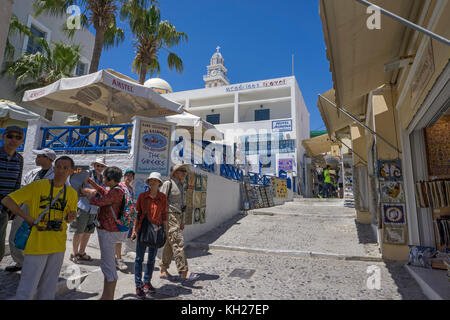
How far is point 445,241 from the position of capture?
14.6ft

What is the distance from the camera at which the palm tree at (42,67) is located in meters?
12.3

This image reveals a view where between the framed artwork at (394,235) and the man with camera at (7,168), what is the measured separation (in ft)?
20.3

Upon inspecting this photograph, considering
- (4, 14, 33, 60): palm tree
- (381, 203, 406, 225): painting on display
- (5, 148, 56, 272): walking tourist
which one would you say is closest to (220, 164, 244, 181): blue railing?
(381, 203, 406, 225): painting on display

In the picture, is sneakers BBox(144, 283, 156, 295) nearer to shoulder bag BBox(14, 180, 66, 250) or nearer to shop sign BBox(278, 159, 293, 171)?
shoulder bag BBox(14, 180, 66, 250)

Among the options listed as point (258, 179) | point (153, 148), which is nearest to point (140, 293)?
point (153, 148)

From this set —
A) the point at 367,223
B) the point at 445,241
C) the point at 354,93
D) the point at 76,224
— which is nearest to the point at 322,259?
the point at 445,241

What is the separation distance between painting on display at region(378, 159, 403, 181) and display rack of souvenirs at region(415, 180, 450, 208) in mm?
448

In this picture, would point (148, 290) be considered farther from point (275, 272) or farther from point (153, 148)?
point (153, 148)

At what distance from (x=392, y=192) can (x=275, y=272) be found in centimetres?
283

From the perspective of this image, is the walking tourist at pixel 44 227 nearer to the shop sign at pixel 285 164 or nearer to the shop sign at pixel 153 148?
the shop sign at pixel 153 148

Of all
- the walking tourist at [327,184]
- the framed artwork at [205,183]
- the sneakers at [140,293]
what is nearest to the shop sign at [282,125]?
the walking tourist at [327,184]

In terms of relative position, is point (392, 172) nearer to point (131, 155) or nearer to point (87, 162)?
point (131, 155)
